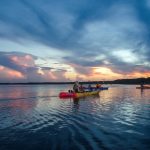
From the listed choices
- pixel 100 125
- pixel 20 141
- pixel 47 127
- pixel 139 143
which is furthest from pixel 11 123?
pixel 139 143

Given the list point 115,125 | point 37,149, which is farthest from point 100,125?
point 37,149

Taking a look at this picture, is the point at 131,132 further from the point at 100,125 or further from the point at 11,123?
the point at 11,123

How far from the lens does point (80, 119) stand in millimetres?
24234

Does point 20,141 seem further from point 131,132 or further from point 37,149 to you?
point 131,132

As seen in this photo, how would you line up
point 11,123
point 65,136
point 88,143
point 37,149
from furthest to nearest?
1. point 11,123
2. point 65,136
3. point 88,143
4. point 37,149

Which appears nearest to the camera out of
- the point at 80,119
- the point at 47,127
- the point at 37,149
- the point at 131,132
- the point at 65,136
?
the point at 37,149

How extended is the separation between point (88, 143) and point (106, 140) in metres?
1.39

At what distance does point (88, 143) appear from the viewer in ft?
50.2

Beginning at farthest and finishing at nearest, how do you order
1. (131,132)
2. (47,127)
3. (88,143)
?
(47,127) < (131,132) < (88,143)

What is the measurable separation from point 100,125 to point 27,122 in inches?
266

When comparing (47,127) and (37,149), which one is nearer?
(37,149)

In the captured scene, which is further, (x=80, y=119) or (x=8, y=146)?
(x=80, y=119)

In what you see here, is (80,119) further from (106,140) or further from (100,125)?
(106,140)

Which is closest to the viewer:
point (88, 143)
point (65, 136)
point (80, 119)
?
point (88, 143)
